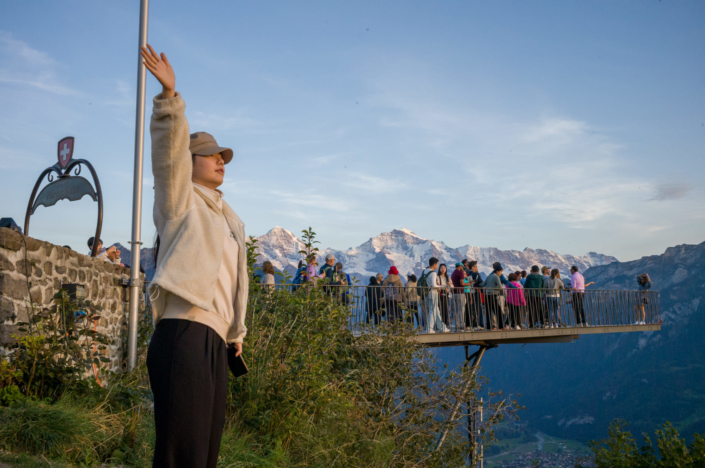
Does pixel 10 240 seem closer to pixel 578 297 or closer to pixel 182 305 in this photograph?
pixel 182 305

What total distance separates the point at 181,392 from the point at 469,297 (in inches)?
449

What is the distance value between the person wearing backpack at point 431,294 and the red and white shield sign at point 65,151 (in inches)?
259

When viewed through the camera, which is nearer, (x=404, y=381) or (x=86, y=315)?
(x=86, y=315)

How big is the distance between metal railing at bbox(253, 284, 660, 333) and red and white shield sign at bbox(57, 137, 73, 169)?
4.26 meters

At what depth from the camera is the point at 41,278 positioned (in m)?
4.59

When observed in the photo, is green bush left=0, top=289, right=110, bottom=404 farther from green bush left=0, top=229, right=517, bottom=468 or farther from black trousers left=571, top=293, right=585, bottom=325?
black trousers left=571, top=293, right=585, bottom=325

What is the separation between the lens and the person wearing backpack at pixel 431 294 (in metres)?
11.0

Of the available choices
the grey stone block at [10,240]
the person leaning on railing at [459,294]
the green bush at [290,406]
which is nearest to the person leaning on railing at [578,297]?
the person leaning on railing at [459,294]

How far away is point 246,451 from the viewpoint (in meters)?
3.82

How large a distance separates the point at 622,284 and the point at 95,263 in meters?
202

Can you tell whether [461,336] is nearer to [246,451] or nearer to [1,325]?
[246,451]

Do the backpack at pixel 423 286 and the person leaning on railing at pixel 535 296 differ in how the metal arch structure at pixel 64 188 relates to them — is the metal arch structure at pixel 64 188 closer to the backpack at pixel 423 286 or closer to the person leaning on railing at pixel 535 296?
the backpack at pixel 423 286

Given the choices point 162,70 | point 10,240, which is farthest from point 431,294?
point 162,70

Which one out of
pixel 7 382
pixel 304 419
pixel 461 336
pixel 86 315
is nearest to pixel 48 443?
pixel 7 382
